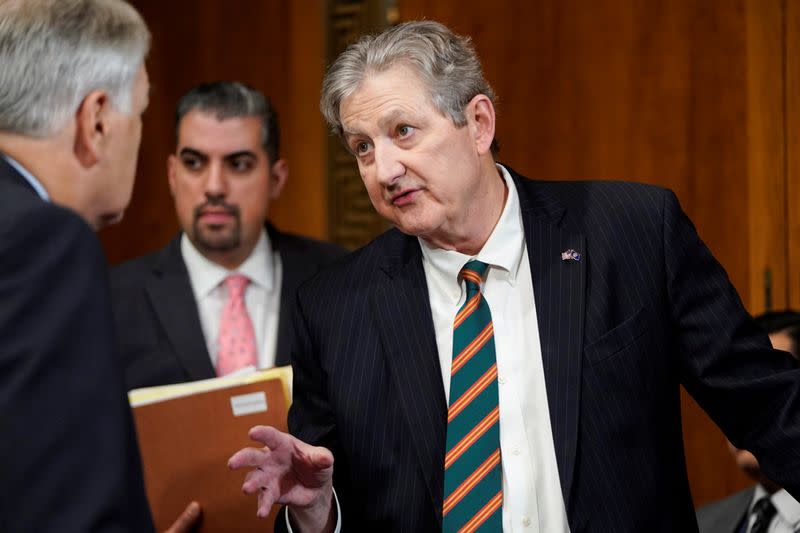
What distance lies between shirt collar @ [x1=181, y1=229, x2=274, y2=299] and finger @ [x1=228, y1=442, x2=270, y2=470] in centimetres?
139

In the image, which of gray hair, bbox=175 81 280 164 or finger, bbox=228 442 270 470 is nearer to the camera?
finger, bbox=228 442 270 470

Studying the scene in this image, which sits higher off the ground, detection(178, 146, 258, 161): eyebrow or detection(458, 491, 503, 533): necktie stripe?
detection(178, 146, 258, 161): eyebrow

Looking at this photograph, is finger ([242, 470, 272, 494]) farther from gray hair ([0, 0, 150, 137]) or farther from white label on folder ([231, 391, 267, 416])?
gray hair ([0, 0, 150, 137])

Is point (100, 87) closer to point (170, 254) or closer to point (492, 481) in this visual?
point (492, 481)

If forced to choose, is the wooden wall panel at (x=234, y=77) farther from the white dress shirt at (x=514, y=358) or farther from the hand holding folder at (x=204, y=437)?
the white dress shirt at (x=514, y=358)

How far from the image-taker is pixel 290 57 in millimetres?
4574

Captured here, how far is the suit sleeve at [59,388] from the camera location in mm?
1198

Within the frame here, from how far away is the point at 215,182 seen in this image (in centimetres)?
322

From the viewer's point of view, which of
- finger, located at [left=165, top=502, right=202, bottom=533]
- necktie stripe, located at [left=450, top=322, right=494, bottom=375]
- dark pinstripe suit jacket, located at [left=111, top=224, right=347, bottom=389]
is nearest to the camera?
necktie stripe, located at [left=450, top=322, right=494, bottom=375]

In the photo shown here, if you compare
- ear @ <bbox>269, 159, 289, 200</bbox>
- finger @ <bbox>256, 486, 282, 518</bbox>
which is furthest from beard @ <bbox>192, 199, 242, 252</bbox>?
finger @ <bbox>256, 486, 282, 518</bbox>

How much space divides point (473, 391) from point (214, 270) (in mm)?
1409

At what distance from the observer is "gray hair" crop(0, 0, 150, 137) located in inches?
56.6

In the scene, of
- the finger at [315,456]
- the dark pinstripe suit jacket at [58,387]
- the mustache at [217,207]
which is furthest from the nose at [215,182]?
the dark pinstripe suit jacket at [58,387]

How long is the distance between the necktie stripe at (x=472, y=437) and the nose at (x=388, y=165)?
1.56ft
